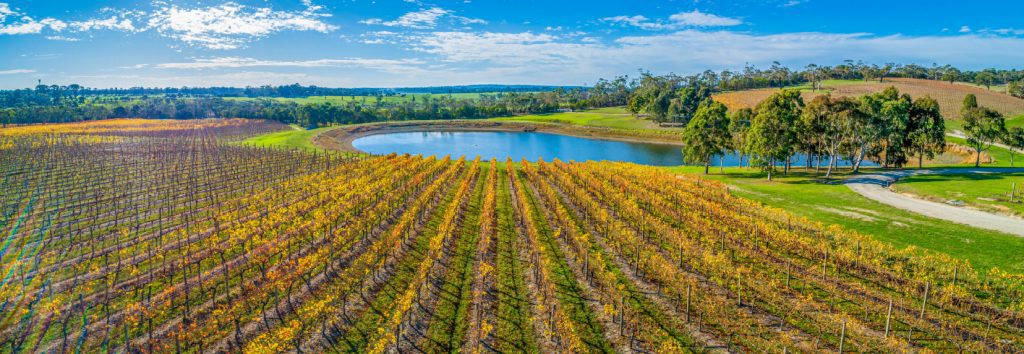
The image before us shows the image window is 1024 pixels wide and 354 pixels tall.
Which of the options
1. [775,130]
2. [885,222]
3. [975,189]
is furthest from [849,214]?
[775,130]

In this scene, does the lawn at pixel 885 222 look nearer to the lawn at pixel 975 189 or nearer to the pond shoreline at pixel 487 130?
the lawn at pixel 975 189

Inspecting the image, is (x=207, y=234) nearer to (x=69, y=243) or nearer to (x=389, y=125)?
(x=69, y=243)

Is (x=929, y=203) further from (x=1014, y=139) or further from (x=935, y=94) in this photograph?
(x=935, y=94)

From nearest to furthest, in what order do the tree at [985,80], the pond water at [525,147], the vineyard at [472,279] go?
1. the vineyard at [472,279]
2. the pond water at [525,147]
3. the tree at [985,80]

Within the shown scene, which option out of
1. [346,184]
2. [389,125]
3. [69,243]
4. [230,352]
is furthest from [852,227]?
[389,125]

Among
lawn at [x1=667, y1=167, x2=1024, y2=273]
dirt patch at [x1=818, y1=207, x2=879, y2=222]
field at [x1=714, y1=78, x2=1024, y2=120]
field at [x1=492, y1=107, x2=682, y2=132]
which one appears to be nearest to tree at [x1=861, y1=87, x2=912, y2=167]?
lawn at [x1=667, y1=167, x2=1024, y2=273]

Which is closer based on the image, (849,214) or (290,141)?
(849,214)

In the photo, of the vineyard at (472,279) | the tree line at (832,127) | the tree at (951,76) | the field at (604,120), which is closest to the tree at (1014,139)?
the tree line at (832,127)

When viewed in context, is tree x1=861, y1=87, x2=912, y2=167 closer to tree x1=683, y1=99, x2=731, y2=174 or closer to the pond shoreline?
tree x1=683, y1=99, x2=731, y2=174
